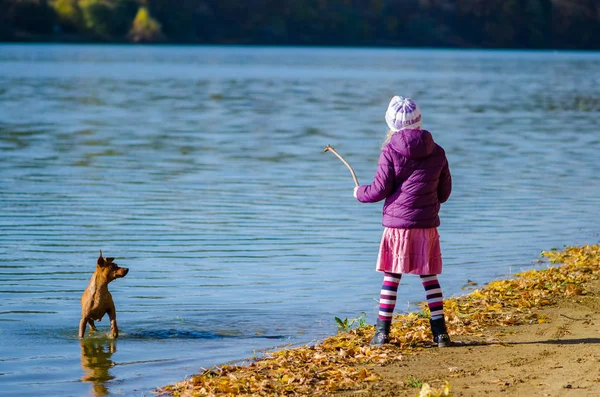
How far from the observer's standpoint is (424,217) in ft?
24.2

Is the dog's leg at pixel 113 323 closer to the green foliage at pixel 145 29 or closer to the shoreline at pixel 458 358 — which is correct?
the shoreline at pixel 458 358

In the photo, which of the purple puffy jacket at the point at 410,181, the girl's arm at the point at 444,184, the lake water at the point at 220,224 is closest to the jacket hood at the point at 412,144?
the purple puffy jacket at the point at 410,181

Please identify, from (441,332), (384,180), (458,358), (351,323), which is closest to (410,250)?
(384,180)

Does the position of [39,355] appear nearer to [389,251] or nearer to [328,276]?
[389,251]

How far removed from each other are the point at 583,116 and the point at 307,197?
19699 millimetres

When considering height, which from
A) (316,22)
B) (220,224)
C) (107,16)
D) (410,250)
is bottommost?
(220,224)

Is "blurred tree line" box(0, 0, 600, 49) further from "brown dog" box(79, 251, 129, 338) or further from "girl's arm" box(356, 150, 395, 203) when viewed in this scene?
"girl's arm" box(356, 150, 395, 203)

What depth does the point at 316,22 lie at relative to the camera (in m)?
147

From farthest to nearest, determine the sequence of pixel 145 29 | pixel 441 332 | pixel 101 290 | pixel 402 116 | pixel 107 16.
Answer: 1. pixel 145 29
2. pixel 107 16
3. pixel 101 290
4. pixel 441 332
5. pixel 402 116

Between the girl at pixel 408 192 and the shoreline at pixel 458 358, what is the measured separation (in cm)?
63

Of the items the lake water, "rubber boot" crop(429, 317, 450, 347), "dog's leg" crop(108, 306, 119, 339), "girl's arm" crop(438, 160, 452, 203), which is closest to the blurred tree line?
the lake water

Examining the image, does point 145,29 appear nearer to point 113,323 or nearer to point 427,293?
point 113,323

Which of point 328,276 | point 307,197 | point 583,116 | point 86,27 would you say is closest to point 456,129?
point 583,116

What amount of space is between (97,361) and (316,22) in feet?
464
